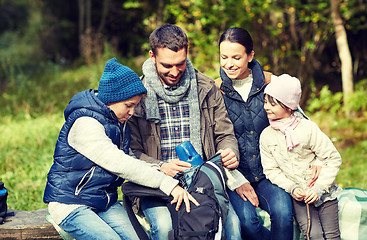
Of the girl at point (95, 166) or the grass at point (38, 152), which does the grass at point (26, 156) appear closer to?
the grass at point (38, 152)

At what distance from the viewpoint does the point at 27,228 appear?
3324 millimetres

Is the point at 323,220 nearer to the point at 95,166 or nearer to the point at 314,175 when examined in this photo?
the point at 314,175

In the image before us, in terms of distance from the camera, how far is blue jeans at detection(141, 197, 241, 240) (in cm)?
296

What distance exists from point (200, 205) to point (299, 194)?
80 centimetres

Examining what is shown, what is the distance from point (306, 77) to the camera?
906 cm

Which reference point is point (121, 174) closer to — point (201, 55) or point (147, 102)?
point (147, 102)

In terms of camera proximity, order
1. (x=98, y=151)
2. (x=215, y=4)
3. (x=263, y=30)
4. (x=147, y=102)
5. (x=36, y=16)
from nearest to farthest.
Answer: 1. (x=98, y=151)
2. (x=147, y=102)
3. (x=215, y=4)
4. (x=263, y=30)
5. (x=36, y=16)

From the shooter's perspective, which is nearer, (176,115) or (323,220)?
(323,220)

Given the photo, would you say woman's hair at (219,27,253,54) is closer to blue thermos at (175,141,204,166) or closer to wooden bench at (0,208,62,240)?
blue thermos at (175,141,204,166)

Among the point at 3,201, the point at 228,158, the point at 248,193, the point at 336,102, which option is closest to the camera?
the point at 228,158

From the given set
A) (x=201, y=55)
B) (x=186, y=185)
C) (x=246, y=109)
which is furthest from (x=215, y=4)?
(x=186, y=185)

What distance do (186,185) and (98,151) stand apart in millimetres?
640

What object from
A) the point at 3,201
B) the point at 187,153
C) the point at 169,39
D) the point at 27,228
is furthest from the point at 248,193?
the point at 3,201

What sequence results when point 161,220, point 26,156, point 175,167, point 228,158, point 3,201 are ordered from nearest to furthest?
point 161,220, point 175,167, point 228,158, point 3,201, point 26,156
